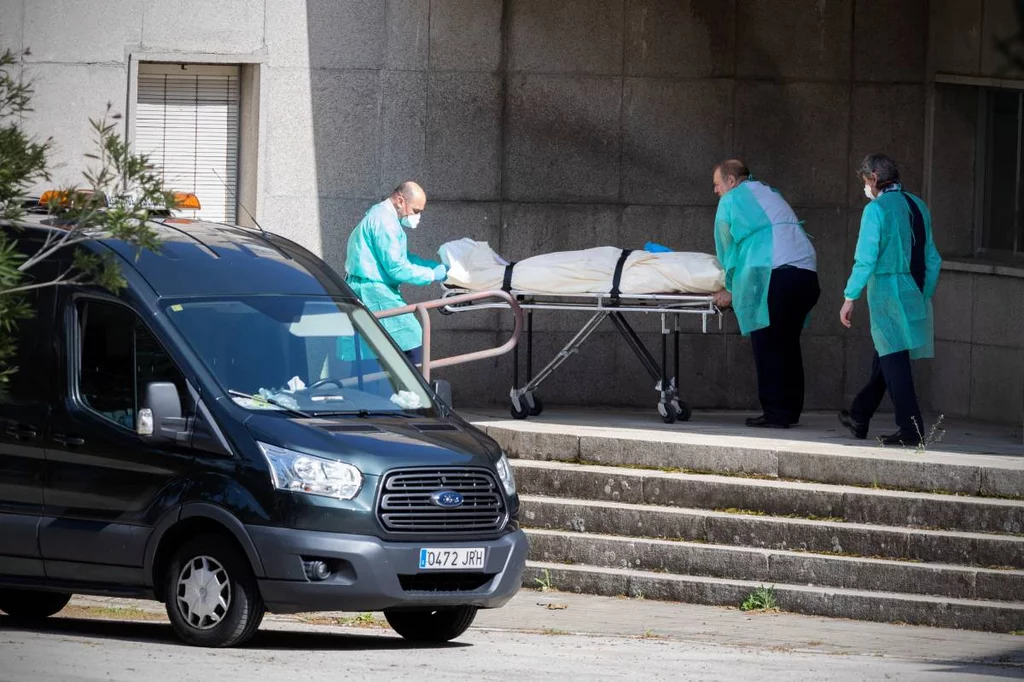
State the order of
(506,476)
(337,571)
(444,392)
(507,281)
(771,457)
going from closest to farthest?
1. (337,571)
2. (506,476)
3. (444,392)
4. (771,457)
5. (507,281)

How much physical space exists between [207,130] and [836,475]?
679cm

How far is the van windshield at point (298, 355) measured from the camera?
9.32 meters

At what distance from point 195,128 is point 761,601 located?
720cm

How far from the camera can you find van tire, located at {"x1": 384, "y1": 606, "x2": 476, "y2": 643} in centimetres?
964

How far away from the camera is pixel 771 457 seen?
11.9 meters

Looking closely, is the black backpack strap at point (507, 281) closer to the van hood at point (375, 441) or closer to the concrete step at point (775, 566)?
the concrete step at point (775, 566)

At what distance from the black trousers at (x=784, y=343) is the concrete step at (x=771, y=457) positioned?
86 centimetres

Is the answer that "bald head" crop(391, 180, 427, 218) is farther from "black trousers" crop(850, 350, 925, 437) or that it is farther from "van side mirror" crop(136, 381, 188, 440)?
"van side mirror" crop(136, 381, 188, 440)

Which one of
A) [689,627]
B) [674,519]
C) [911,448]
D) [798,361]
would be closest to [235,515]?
[689,627]

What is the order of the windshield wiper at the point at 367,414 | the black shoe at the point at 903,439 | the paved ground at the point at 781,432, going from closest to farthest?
the windshield wiper at the point at 367,414, the paved ground at the point at 781,432, the black shoe at the point at 903,439

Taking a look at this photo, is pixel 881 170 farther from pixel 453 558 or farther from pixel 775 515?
pixel 453 558

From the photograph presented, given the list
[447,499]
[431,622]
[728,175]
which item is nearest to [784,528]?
[431,622]

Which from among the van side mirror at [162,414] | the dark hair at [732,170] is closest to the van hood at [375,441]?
the van side mirror at [162,414]

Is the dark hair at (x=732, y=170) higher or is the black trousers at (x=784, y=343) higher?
the dark hair at (x=732, y=170)
